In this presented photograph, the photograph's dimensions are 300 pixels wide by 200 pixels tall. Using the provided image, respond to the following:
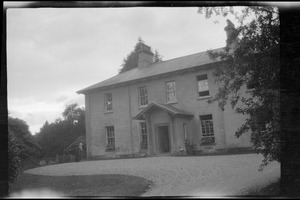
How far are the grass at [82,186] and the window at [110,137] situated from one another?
34.7ft

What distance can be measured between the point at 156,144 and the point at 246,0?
55.7 ft

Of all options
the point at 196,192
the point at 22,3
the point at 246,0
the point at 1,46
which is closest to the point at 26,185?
the point at 196,192

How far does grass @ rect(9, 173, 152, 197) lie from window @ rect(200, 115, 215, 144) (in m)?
9.17

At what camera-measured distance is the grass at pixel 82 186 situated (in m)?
8.14

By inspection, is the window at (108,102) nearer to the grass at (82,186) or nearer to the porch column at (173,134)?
the porch column at (173,134)

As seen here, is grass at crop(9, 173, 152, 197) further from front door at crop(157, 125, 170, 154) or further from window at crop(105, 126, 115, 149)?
window at crop(105, 126, 115, 149)

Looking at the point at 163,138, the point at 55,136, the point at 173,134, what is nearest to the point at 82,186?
the point at 55,136

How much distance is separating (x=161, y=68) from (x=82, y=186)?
1324 centimetres

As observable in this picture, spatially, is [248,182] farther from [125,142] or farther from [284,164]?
[125,142]

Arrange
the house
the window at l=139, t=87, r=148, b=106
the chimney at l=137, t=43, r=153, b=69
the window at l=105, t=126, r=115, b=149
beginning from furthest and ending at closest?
the chimney at l=137, t=43, r=153, b=69 < the window at l=105, t=126, r=115, b=149 < the window at l=139, t=87, r=148, b=106 < the house

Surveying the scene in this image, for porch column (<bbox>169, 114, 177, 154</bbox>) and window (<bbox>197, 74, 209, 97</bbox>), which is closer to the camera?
window (<bbox>197, 74, 209, 97</bbox>)

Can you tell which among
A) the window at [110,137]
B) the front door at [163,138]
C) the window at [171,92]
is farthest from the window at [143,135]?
the window at [171,92]

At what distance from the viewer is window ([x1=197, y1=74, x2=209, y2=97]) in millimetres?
18609

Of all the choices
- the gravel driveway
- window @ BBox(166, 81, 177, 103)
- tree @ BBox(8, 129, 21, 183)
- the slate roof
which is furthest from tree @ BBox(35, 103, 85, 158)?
window @ BBox(166, 81, 177, 103)
